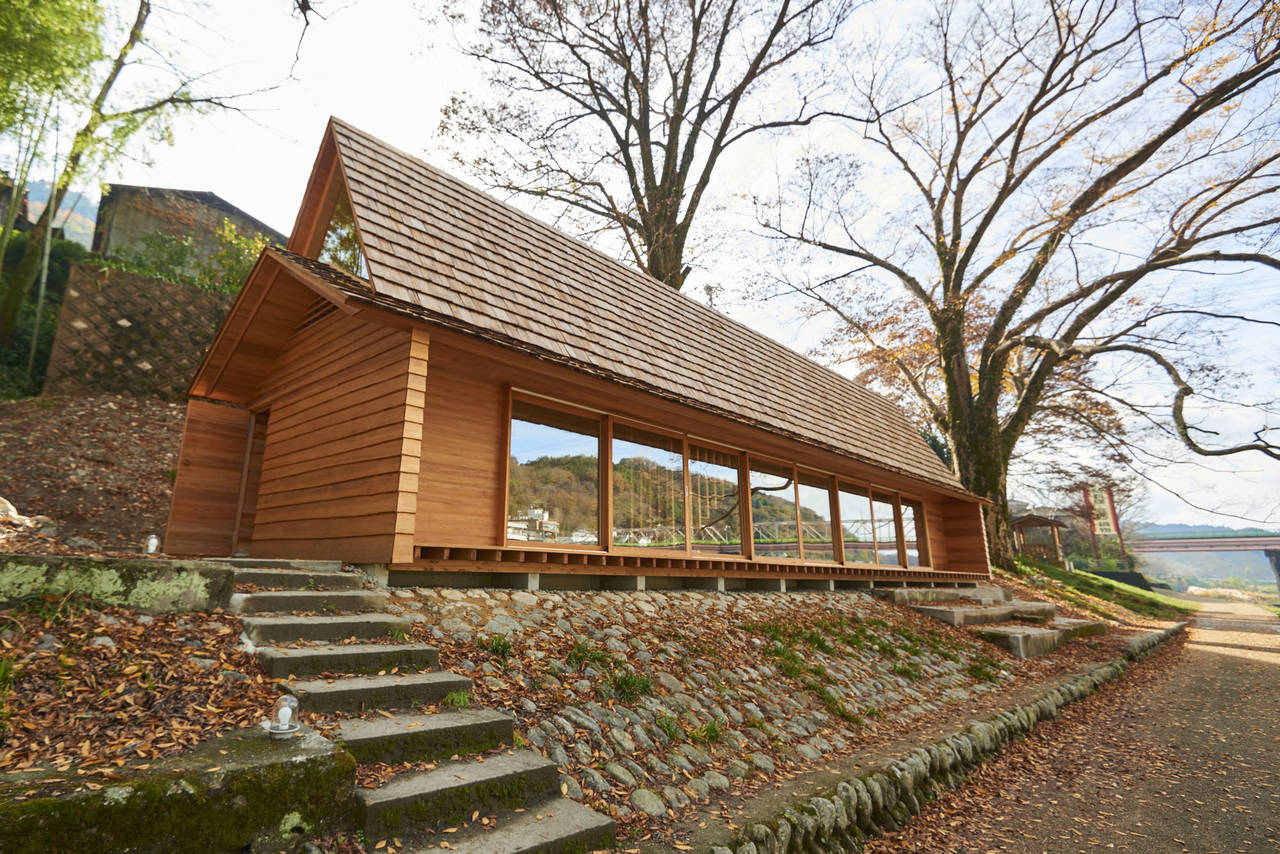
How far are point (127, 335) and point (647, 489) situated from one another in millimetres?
14180

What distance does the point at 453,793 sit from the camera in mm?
2699

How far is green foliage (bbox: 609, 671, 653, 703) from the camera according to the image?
4.42m

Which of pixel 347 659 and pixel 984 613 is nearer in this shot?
pixel 347 659

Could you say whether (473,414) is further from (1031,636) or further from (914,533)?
(914,533)

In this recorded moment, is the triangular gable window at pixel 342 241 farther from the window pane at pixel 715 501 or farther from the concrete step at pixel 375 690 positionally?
the window pane at pixel 715 501

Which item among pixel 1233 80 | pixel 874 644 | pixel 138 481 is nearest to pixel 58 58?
pixel 138 481

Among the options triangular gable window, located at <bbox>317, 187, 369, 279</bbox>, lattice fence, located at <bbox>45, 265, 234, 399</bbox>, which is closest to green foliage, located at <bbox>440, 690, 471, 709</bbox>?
triangular gable window, located at <bbox>317, 187, 369, 279</bbox>

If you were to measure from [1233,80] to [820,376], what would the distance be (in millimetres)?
11537

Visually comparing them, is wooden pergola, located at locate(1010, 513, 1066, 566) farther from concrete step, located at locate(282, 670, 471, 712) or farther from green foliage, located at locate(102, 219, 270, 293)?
green foliage, located at locate(102, 219, 270, 293)

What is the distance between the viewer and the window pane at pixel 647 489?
7340mm

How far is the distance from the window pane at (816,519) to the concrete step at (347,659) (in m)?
7.58

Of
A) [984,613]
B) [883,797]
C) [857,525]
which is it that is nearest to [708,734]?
[883,797]

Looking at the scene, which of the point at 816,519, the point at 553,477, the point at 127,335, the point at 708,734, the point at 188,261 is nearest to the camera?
the point at 708,734

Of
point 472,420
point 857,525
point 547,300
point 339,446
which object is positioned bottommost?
point 857,525
